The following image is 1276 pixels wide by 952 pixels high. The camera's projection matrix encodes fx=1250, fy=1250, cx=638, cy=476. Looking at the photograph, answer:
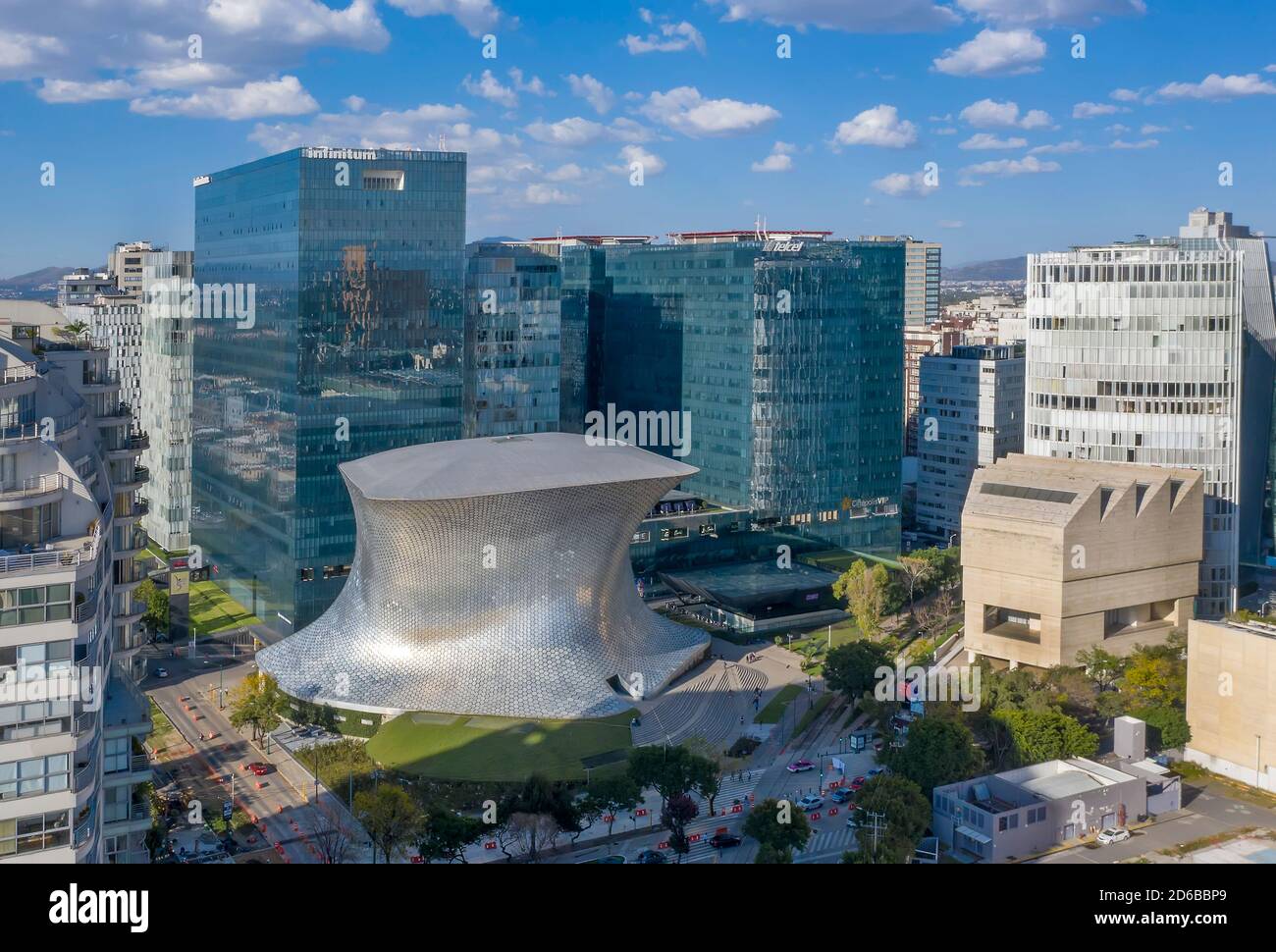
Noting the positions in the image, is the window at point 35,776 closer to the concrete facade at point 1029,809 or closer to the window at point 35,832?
the window at point 35,832

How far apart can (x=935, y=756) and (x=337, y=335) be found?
2740 cm

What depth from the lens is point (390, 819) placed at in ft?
95.7

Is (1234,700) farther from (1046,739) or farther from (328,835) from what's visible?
(328,835)

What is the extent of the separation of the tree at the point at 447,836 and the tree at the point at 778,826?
658 centimetres

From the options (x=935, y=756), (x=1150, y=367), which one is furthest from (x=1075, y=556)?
(x=935, y=756)

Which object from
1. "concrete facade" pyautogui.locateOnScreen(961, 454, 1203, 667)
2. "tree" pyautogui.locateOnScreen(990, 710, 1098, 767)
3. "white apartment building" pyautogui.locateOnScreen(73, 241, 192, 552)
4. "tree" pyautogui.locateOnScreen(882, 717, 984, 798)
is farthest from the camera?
"white apartment building" pyautogui.locateOnScreen(73, 241, 192, 552)

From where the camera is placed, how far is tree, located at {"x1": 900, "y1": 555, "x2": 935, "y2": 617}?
5391cm

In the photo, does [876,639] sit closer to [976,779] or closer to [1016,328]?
[976,779]

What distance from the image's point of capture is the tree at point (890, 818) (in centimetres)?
2861

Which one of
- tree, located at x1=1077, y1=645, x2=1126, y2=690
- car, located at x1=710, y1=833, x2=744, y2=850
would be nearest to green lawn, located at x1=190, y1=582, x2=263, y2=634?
car, located at x1=710, y1=833, x2=744, y2=850

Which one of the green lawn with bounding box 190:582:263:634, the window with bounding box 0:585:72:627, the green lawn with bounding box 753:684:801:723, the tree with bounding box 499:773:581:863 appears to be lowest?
the green lawn with bounding box 753:684:801:723

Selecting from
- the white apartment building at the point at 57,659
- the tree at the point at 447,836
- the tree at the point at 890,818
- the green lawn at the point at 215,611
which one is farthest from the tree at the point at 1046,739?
the green lawn at the point at 215,611

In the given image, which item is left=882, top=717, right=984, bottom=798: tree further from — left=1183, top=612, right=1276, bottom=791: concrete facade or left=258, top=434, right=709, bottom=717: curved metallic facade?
left=258, top=434, right=709, bottom=717: curved metallic facade

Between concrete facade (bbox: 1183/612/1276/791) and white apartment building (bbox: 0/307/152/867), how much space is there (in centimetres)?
2962
